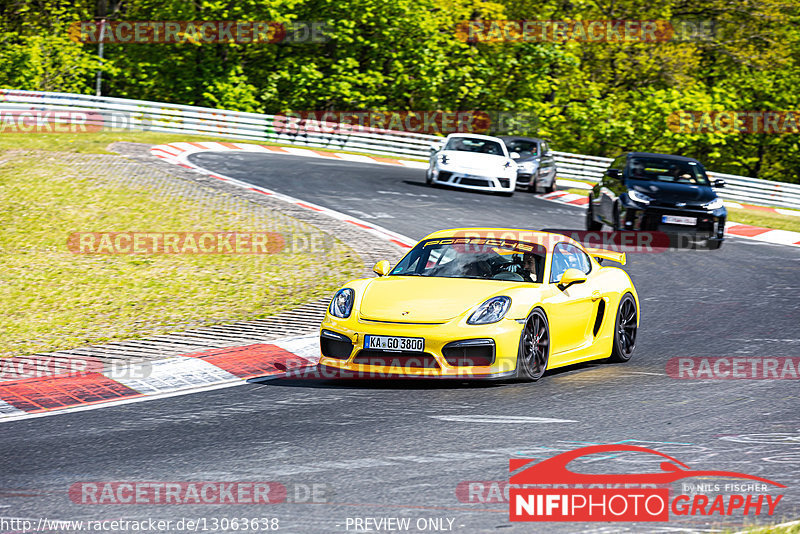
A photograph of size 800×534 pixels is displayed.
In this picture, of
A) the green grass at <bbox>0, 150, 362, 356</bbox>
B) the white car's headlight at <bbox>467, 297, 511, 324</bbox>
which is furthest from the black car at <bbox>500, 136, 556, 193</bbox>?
the white car's headlight at <bbox>467, 297, 511, 324</bbox>

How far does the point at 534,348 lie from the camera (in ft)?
26.7

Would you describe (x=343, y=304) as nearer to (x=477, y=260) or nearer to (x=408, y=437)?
(x=477, y=260)

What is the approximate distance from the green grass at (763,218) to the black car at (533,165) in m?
1.22

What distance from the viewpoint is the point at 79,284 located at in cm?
1174

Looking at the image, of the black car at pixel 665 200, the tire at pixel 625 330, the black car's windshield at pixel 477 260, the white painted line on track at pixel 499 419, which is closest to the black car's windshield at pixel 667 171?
the black car at pixel 665 200

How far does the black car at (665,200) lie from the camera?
16922 millimetres

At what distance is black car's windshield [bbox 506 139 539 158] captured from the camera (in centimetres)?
2605

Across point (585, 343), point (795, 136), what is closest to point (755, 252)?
point (585, 343)

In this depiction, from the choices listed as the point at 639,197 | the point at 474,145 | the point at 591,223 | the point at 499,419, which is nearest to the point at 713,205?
the point at 639,197

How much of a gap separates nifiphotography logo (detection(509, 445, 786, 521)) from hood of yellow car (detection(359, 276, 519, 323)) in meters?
2.32

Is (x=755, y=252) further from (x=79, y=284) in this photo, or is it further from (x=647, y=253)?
→ (x=79, y=284)

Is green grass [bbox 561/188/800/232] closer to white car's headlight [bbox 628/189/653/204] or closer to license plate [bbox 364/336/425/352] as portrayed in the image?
white car's headlight [bbox 628/189/653/204]

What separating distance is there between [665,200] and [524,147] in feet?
32.3

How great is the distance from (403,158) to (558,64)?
39.7 feet
